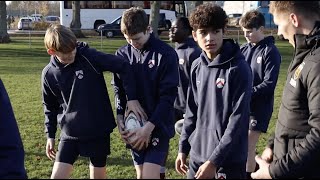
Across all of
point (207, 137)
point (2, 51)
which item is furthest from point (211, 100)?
point (2, 51)

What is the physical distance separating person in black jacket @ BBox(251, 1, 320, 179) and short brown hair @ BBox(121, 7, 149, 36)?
1.49 m

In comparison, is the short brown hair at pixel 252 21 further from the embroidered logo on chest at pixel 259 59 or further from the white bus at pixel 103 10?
the white bus at pixel 103 10

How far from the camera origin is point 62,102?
4289 mm

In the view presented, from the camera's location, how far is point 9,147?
262 centimetres

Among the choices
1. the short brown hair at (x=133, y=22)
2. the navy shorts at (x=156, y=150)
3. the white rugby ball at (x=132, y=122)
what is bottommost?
the navy shorts at (x=156, y=150)

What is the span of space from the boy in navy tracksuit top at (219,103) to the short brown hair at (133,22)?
2.22ft

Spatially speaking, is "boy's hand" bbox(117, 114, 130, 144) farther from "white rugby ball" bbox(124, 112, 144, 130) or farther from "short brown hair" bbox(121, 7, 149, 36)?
"short brown hair" bbox(121, 7, 149, 36)

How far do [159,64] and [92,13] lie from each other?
127 feet

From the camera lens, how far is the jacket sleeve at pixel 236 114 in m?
3.19

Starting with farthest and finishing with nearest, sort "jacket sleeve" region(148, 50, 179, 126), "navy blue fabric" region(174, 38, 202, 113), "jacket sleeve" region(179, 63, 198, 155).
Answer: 1. "navy blue fabric" region(174, 38, 202, 113)
2. "jacket sleeve" region(148, 50, 179, 126)
3. "jacket sleeve" region(179, 63, 198, 155)

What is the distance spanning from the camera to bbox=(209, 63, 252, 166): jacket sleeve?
3186 millimetres

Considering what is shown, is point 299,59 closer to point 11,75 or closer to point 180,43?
point 180,43

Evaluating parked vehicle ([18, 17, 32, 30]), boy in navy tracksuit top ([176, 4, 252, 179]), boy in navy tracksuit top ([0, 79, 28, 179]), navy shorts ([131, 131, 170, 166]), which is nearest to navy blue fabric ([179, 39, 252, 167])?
boy in navy tracksuit top ([176, 4, 252, 179])

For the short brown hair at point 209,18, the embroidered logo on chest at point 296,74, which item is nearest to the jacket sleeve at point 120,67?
the short brown hair at point 209,18
